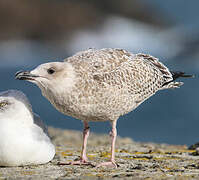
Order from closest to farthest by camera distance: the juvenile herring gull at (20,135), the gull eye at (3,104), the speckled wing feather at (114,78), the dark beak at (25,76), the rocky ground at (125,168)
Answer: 1. the rocky ground at (125,168)
2. the dark beak at (25,76)
3. the juvenile herring gull at (20,135)
4. the speckled wing feather at (114,78)
5. the gull eye at (3,104)

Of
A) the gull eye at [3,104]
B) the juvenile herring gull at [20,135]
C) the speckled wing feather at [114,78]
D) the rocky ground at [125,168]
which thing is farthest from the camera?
the gull eye at [3,104]

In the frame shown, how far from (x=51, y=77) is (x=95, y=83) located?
55cm

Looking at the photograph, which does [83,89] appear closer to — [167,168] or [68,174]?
[68,174]

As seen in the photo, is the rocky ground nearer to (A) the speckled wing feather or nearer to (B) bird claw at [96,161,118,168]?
(B) bird claw at [96,161,118,168]

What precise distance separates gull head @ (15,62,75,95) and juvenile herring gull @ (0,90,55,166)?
47 cm

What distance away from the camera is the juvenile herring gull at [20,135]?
5355 mm

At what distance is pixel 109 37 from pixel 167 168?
4355 cm

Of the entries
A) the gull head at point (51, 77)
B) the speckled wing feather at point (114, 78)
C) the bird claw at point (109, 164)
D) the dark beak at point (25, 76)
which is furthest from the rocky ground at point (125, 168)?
the dark beak at point (25, 76)

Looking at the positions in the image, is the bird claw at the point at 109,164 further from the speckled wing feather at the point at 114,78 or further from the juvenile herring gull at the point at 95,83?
the speckled wing feather at the point at 114,78

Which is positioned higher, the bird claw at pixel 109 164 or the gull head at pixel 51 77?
the gull head at pixel 51 77

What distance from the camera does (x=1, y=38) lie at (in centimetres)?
4688

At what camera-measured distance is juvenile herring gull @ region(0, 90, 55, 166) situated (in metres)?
5.36

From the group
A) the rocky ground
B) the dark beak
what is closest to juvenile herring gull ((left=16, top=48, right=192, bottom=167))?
the dark beak

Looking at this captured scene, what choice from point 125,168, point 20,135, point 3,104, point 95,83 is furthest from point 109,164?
point 3,104
